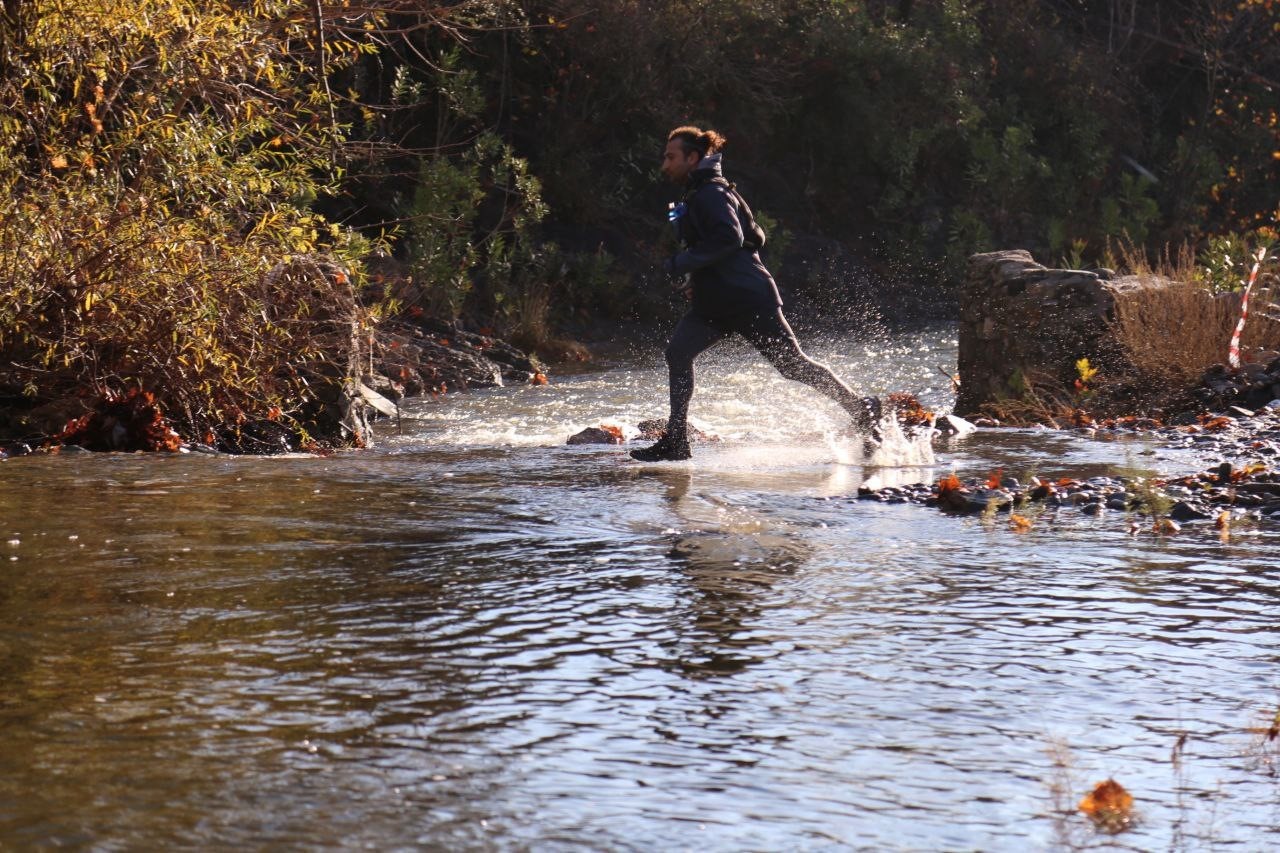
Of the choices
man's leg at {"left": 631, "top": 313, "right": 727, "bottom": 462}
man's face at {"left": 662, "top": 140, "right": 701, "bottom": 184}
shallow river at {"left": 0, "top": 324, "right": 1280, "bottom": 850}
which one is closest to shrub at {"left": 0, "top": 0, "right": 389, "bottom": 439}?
shallow river at {"left": 0, "top": 324, "right": 1280, "bottom": 850}

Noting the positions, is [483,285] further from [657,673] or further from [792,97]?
[657,673]

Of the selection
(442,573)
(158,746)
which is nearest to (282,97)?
(442,573)

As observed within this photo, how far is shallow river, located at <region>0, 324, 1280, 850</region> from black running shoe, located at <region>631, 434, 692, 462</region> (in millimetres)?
1431

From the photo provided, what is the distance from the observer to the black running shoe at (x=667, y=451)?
1038 cm

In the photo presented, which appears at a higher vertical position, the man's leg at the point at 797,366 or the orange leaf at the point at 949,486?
the man's leg at the point at 797,366

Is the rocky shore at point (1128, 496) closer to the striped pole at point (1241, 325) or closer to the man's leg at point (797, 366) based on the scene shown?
the man's leg at point (797, 366)

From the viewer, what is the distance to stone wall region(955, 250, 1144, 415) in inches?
566

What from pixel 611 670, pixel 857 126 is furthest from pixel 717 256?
pixel 857 126

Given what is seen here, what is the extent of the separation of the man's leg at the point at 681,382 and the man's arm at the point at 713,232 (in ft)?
1.45

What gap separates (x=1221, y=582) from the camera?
6.31m

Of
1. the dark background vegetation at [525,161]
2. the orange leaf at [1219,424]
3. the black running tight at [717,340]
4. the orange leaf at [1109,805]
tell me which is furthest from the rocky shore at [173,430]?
the orange leaf at [1109,805]

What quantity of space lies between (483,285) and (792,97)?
25.2ft

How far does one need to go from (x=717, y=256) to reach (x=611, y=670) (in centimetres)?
547

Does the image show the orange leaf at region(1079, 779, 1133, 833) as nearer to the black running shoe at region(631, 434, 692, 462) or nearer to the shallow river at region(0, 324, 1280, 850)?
the shallow river at region(0, 324, 1280, 850)
